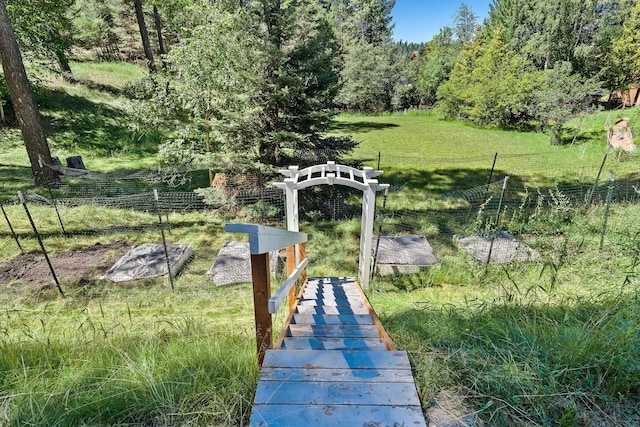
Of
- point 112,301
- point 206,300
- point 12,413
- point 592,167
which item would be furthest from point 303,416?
point 592,167

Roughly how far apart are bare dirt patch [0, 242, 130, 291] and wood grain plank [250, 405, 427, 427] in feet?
15.2

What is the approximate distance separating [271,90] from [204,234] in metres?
3.28

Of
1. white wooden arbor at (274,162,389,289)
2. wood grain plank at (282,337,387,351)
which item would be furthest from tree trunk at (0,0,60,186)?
wood grain plank at (282,337,387,351)

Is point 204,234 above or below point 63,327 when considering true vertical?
below

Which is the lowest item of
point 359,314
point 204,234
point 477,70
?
point 204,234

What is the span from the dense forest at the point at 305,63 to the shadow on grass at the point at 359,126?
2269 mm

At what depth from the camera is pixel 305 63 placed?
6.23 m

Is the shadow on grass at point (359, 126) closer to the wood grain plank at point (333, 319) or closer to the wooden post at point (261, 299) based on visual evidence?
the wood grain plank at point (333, 319)

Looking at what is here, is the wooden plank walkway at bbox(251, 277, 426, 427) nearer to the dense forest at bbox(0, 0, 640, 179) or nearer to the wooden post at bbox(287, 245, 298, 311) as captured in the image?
the wooden post at bbox(287, 245, 298, 311)

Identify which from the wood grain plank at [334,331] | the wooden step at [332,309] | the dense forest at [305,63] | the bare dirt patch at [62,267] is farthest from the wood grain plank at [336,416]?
the dense forest at [305,63]

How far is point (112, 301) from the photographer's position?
160 inches

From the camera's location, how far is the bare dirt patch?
4492 millimetres

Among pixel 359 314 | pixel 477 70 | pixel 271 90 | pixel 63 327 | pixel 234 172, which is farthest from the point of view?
pixel 477 70

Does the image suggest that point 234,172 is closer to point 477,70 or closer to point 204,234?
point 204,234
